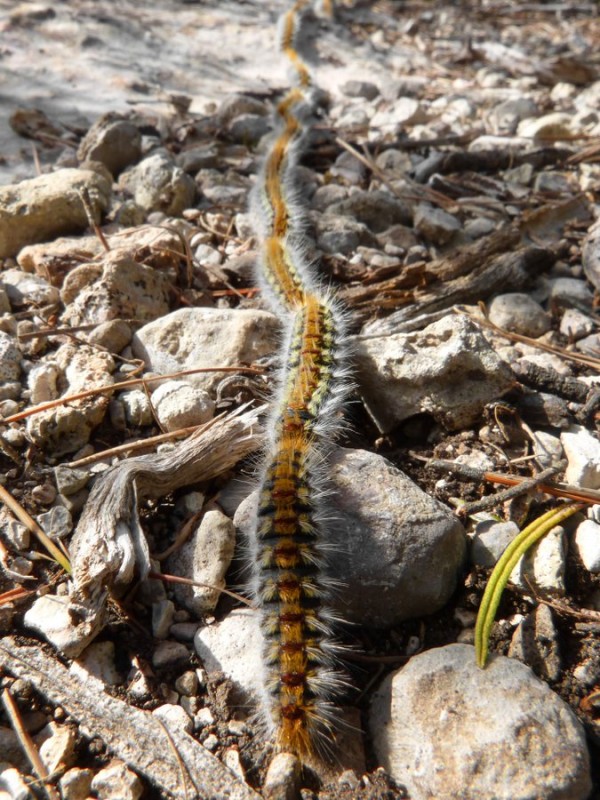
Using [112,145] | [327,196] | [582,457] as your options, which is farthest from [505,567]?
[112,145]

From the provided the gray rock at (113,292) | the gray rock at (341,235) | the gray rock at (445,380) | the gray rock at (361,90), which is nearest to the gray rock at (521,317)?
the gray rock at (445,380)

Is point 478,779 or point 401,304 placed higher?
point 401,304

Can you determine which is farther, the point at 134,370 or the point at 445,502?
the point at 134,370

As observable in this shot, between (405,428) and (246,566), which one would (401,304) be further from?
(246,566)

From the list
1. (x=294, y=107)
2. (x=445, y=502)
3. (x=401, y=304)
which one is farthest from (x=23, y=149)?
(x=445, y=502)

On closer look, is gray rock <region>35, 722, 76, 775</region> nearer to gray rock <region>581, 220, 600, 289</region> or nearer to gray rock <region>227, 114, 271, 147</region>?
gray rock <region>581, 220, 600, 289</region>

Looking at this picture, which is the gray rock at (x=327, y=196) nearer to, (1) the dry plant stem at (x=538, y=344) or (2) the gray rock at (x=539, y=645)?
(1) the dry plant stem at (x=538, y=344)
